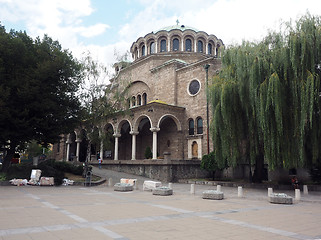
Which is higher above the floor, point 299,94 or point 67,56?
point 67,56

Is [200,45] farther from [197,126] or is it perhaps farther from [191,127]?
[197,126]

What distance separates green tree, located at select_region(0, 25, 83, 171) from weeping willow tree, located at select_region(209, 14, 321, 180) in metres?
11.5

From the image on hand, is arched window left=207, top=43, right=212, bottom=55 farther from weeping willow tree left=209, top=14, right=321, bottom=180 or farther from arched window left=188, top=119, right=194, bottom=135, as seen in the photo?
weeping willow tree left=209, top=14, right=321, bottom=180

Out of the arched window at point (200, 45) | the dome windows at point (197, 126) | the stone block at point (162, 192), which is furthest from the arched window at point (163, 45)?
the stone block at point (162, 192)

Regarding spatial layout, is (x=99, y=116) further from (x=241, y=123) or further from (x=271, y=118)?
(x=271, y=118)

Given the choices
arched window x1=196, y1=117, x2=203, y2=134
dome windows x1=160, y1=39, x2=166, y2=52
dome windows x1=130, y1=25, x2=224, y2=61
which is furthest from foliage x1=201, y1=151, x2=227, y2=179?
dome windows x1=160, y1=39, x2=166, y2=52

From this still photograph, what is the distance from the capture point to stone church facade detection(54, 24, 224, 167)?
25.7 m

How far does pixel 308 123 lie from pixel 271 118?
2.08 m

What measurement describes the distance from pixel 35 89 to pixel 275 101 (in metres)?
14.8

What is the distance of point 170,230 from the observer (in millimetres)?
5809

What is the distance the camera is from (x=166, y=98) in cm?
3027

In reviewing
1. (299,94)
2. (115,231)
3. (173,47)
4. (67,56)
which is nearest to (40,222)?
(115,231)

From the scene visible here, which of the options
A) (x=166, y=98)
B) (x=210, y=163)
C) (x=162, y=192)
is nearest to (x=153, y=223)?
(x=162, y=192)

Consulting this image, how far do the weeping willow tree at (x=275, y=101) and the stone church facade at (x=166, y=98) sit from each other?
503 cm
